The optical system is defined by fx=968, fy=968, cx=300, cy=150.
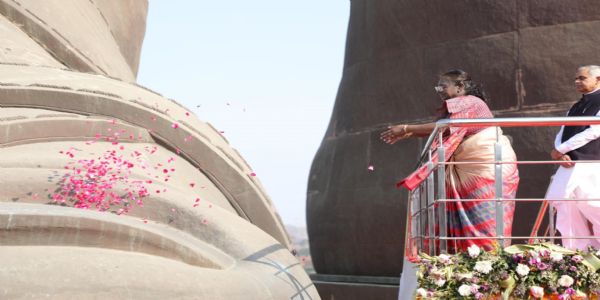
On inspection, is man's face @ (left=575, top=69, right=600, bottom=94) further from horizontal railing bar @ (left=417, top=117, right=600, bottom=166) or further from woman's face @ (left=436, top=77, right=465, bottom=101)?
horizontal railing bar @ (left=417, top=117, right=600, bottom=166)

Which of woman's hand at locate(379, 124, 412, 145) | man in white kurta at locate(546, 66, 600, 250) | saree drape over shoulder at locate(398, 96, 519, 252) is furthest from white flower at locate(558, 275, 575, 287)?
woman's hand at locate(379, 124, 412, 145)

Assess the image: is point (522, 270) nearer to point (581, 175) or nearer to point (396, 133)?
point (581, 175)

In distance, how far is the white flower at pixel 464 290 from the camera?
187 inches

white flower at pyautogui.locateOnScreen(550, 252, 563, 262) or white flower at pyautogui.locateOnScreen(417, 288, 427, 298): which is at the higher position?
white flower at pyautogui.locateOnScreen(550, 252, 563, 262)

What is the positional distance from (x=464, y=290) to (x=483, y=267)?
6.2 inches

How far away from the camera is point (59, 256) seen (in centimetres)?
515

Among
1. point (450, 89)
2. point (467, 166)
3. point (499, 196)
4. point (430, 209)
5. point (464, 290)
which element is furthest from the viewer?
point (450, 89)

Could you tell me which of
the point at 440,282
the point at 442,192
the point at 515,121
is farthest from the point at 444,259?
the point at 515,121

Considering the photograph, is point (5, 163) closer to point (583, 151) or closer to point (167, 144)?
point (167, 144)

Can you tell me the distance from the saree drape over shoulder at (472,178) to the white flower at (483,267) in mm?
830

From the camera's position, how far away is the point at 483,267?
15.8ft

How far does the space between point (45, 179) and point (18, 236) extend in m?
1.08

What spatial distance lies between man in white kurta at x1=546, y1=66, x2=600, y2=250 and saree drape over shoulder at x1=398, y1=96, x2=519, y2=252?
0.32 m

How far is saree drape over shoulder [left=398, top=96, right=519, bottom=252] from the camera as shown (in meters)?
5.82
